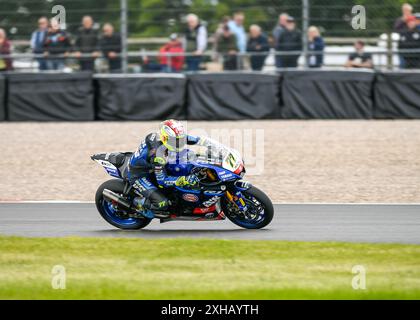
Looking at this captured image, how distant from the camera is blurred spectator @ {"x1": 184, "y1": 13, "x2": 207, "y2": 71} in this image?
18.4 metres

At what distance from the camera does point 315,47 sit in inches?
725

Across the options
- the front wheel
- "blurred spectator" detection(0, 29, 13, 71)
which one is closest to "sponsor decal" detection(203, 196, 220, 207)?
the front wheel

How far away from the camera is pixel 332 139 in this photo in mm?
16797

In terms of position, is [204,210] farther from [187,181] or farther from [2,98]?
[2,98]

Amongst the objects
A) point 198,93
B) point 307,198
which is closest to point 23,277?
point 307,198

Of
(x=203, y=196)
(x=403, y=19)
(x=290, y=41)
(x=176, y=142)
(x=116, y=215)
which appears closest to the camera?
(x=176, y=142)

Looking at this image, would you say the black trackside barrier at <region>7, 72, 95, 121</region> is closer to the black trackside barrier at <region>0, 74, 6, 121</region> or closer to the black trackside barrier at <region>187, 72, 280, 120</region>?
the black trackside barrier at <region>0, 74, 6, 121</region>

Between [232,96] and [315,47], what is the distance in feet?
6.40

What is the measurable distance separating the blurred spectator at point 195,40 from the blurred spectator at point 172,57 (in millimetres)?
146

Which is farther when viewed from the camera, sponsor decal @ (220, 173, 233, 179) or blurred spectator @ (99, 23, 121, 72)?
blurred spectator @ (99, 23, 121, 72)

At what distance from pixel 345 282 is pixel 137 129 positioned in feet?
35.0

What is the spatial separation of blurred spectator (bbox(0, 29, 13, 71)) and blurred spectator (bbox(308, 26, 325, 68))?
20.2ft

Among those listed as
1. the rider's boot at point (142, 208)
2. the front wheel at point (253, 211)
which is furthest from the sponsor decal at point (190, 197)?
the rider's boot at point (142, 208)

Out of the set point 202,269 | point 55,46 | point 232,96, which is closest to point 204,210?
point 202,269
